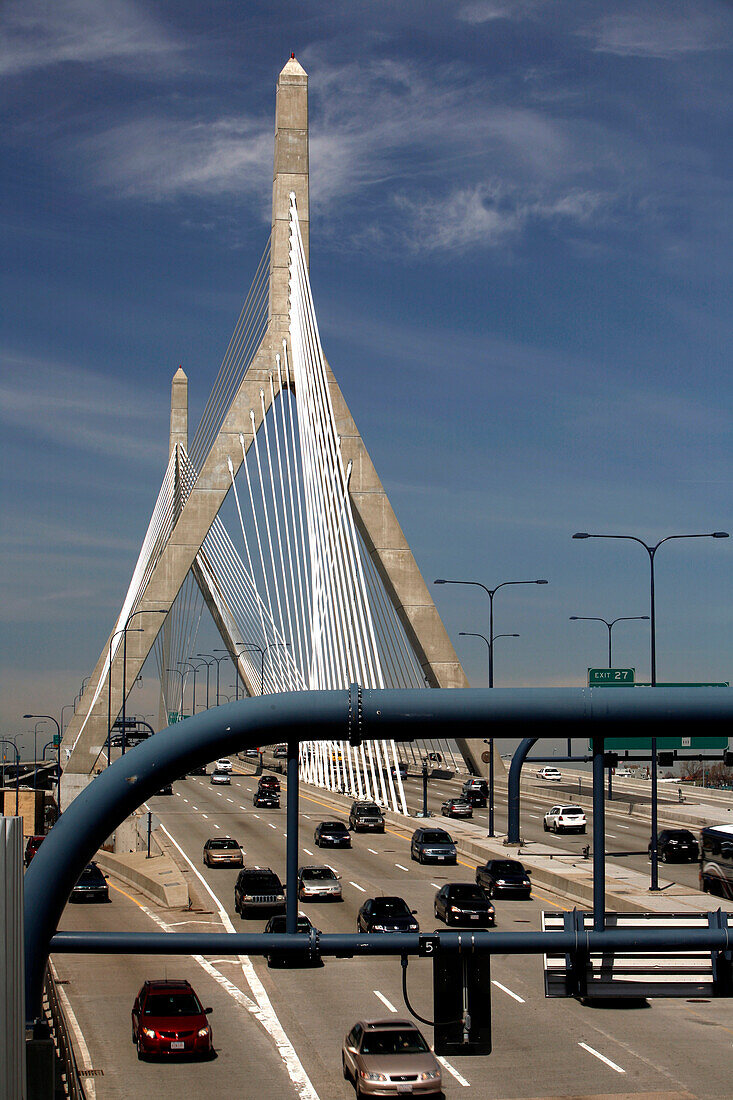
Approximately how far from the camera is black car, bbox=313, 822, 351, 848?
168 feet

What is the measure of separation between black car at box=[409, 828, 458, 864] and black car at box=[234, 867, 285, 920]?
441 inches

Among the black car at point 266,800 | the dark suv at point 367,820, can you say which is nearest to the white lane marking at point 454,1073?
the dark suv at point 367,820

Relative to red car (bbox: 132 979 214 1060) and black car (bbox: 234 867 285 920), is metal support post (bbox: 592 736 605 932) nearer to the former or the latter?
red car (bbox: 132 979 214 1060)

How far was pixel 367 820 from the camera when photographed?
58.9m

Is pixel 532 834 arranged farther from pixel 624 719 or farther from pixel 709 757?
pixel 624 719

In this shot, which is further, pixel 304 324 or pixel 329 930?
pixel 304 324

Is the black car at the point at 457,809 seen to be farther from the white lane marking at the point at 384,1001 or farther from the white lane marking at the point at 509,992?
the white lane marking at the point at 384,1001

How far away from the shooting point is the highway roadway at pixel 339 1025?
19.5m

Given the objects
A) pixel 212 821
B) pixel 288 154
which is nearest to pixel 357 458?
pixel 288 154

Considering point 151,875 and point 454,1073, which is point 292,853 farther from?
point 151,875

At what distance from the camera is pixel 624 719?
30.0 feet

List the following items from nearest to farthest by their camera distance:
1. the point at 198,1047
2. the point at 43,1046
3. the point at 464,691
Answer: the point at 43,1046
the point at 464,691
the point at 198,1047

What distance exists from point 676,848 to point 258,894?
2059 centimetres

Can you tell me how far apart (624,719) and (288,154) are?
142ft
